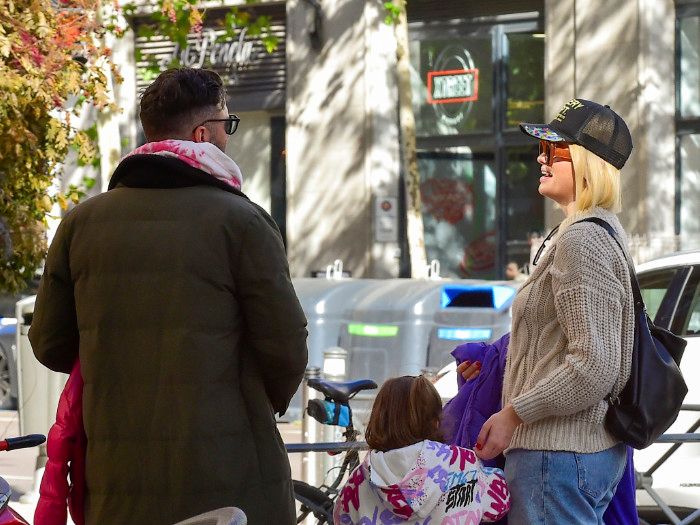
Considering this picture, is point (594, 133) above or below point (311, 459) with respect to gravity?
above

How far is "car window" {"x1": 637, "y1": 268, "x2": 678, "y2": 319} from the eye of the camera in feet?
27.1

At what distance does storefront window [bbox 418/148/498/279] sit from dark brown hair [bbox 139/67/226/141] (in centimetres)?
1548

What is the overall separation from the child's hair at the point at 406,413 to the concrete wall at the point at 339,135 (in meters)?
15.3

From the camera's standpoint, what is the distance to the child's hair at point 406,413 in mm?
3514

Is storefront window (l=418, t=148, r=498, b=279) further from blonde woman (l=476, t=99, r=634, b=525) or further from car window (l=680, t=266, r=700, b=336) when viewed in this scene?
blonde woman (l=476, t=99, r=634, b=525)

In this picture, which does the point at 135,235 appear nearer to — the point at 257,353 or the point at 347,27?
the point at 257,353

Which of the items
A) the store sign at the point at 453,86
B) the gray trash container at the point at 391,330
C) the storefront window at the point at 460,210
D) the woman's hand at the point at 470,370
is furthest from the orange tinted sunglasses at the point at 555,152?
the store sign at the point at 453,86

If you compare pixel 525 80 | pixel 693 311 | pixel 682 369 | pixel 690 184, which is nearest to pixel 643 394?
pixel 682 369

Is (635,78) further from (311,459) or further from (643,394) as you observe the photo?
(643,394)

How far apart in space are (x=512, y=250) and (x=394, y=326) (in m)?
6.37

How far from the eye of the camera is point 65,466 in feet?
10.7

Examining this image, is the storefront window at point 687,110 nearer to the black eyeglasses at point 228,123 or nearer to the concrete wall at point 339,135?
the concrete wall at point 339,135

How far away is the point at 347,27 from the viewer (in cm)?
1919

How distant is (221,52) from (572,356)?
57.7 feet
